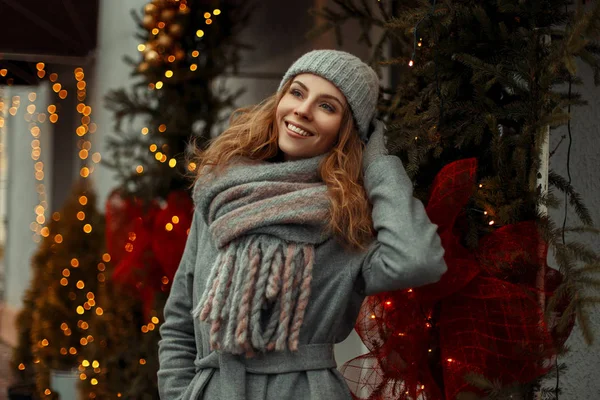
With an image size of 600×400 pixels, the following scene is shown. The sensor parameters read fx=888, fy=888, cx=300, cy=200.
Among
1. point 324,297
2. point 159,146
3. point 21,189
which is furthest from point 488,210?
point 21,189

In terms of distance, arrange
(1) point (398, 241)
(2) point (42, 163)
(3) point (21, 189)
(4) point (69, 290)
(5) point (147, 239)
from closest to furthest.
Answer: (1) point (398, 241), (5) point (147, 239), (4) point (69, 290), (2) point (42, 163), (3) point (21, 189)

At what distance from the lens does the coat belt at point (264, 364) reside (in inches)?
100

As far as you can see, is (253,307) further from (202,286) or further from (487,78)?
(487,78)

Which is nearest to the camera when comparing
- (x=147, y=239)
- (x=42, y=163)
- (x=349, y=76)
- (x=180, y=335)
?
(x=349, y=76)

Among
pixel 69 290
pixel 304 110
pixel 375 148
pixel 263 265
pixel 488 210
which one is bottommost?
pixel 263 265

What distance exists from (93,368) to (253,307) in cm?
402

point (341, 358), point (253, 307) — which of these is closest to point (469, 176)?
point (253, 307)

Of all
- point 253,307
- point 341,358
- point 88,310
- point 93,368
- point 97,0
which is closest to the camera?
point 253,307

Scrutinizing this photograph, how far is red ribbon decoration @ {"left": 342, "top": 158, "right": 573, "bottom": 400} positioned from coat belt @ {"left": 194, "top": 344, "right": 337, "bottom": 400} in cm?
28

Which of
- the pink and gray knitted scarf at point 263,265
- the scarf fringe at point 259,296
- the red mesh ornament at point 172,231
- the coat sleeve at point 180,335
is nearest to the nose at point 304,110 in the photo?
the pink and gray knitted scarf at point 263,265

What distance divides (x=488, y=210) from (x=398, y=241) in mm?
392

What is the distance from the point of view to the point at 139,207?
17.9 ft

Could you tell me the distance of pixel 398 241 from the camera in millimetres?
2355

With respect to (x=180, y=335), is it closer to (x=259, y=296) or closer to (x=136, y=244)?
(x=259, y=296)
